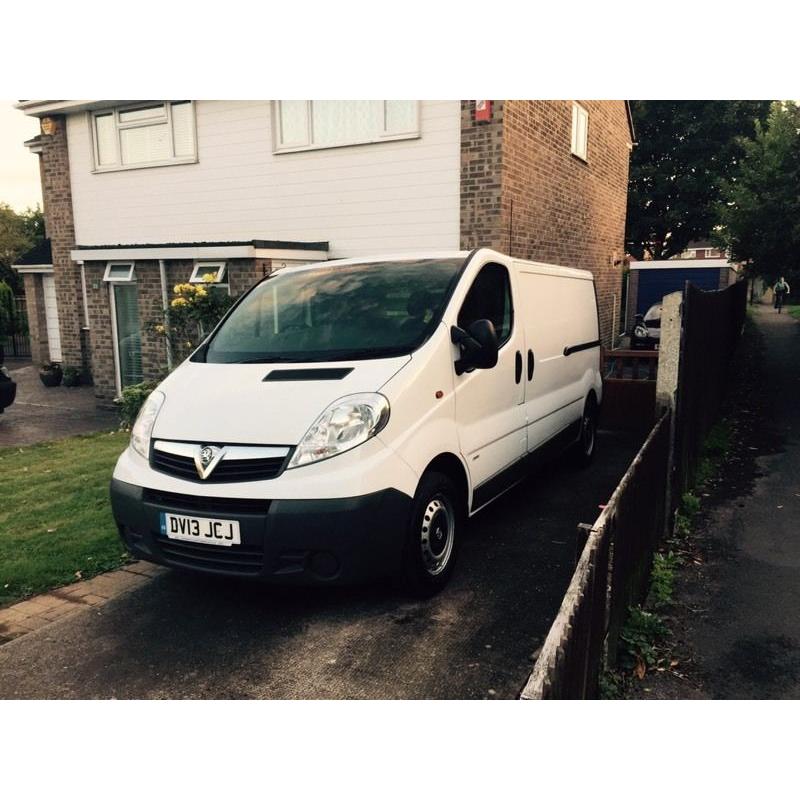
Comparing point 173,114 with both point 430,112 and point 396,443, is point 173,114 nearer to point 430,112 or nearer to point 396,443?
point 430,112

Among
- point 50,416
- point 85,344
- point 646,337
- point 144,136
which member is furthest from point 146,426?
point 646,337

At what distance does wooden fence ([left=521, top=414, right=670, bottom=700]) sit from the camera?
6.34 ft

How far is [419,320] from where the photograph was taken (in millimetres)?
4383

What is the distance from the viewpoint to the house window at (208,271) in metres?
10.7

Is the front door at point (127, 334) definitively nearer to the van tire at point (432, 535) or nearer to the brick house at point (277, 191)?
the brick house at point (277, 191)

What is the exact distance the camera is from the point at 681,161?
34.6 metres

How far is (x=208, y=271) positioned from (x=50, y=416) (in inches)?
142

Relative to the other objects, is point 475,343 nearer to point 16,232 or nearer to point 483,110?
point 483,110

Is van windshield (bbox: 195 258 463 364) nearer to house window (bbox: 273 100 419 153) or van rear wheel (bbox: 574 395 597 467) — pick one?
van rear wheel (bbox: 574 395 597 467)

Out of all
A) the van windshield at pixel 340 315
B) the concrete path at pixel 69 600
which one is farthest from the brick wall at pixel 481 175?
the concrete path at pixel 69 600

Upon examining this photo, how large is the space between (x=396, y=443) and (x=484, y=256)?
1.89 meters

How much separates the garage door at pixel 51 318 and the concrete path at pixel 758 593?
54.7 ft

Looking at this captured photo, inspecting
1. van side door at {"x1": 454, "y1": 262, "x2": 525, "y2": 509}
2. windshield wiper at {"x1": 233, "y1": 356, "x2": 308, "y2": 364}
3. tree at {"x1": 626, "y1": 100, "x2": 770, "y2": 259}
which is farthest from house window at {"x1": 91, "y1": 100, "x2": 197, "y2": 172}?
tree at {"x1": 626, "y1": 100, "x2": 770, "y2": 259}

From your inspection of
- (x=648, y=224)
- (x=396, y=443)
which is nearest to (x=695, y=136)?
(x=648, y=224)
